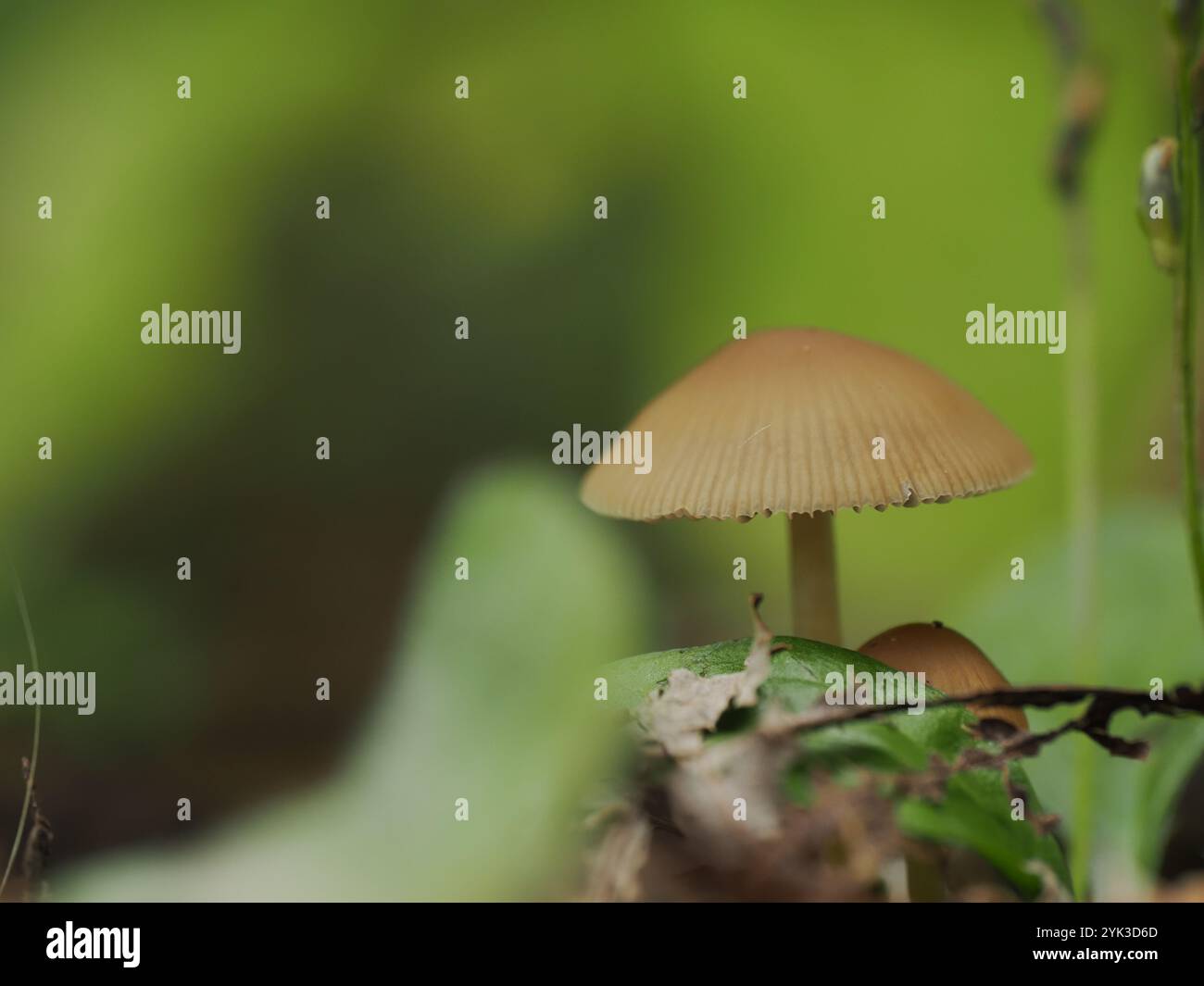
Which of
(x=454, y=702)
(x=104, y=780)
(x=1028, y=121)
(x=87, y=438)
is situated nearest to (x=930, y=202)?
(x=1028, y=121)

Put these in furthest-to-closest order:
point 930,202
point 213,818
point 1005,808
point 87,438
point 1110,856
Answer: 1. point 930,202
2. point 87,438
3. point 213,818
4. point 1110,856
5. point 1005,808

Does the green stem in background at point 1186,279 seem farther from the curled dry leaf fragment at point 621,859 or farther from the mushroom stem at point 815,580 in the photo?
the curled dry leaf fragment at point 621,859

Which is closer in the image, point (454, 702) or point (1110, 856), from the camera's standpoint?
point (454, 702)

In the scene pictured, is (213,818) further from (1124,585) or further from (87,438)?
(1124,585)

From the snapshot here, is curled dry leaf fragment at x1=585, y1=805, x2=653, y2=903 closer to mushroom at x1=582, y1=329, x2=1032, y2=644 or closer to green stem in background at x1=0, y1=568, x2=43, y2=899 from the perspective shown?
mushroom at x1=582, y1=329, x2=1032, y2=644

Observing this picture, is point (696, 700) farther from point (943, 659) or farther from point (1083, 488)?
point (1083, 488)

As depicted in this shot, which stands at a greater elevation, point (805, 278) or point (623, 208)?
point (623, 208)
